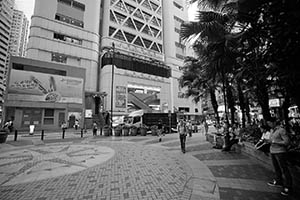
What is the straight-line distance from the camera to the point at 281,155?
11.8 ft

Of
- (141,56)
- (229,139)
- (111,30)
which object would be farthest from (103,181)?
(141,56)

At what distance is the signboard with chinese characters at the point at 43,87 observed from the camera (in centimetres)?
2020

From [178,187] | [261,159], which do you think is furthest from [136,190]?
[261,159]

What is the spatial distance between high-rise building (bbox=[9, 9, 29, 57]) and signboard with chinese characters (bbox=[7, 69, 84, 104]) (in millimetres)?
76802

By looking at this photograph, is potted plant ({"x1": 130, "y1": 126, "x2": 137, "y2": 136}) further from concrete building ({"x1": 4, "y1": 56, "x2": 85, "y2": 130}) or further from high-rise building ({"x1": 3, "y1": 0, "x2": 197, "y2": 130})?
concrete building ({"x1": 4, "y1": 56, "x2": 85, "y2": 130})

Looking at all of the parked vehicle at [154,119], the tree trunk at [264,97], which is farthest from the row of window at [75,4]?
the tree trunk at [264,97]

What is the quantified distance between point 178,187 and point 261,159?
4013mm

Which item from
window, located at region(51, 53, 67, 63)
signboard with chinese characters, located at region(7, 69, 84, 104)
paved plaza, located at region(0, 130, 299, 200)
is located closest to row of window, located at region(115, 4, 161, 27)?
window, located at region(51, 53, 67, 63)

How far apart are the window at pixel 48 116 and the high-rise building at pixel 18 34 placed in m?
78.2

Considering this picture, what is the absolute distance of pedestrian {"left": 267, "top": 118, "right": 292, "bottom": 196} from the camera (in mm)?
3485

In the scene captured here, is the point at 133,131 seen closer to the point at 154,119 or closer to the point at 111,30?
the point at 154,119

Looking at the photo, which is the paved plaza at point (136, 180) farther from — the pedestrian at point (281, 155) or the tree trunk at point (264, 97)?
the tree trunk at point (264, 97)

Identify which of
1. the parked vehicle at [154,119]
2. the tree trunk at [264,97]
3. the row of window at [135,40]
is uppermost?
the row of window at [135,40]

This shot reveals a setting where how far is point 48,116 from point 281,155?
1040 inches
